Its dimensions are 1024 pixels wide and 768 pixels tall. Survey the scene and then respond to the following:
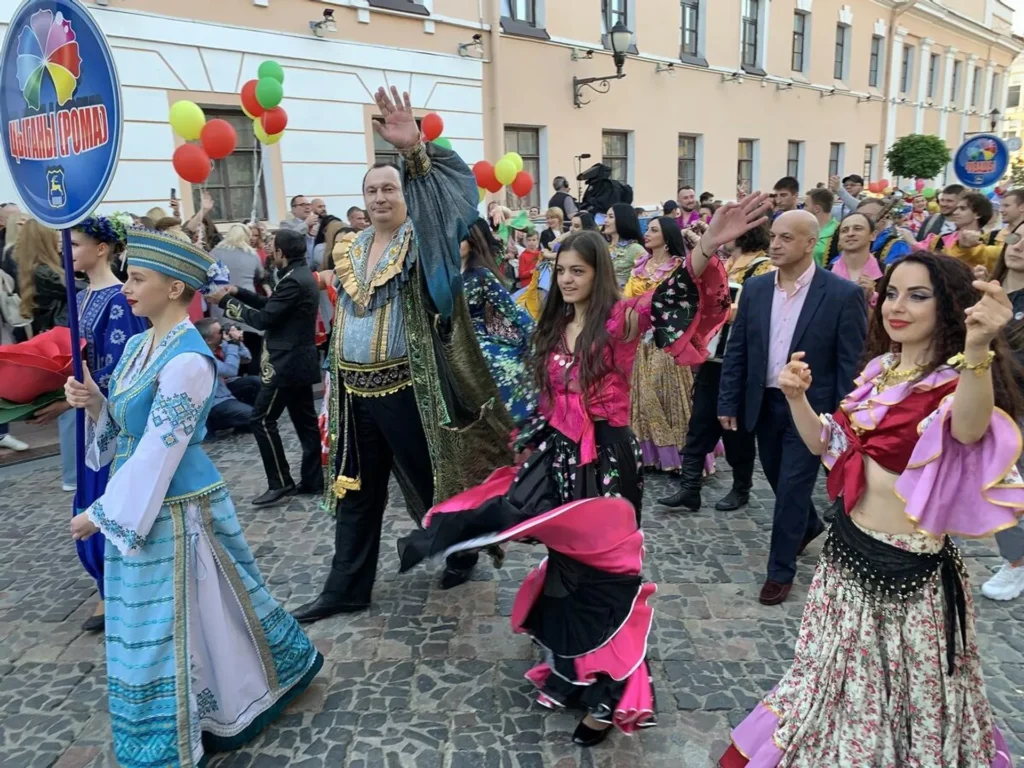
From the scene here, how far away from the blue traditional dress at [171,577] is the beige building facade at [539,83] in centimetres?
693

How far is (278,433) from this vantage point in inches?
205

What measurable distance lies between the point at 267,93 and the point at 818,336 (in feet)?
21.7

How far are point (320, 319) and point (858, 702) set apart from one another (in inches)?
246

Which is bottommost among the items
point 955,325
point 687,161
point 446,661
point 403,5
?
point 446,661

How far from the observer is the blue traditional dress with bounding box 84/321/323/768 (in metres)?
2.40

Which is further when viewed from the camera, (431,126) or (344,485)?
(431,126)

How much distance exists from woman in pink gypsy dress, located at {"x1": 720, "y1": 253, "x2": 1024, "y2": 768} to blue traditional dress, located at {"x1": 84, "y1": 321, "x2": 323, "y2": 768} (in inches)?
72.7

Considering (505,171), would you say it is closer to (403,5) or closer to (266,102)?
(403,5)

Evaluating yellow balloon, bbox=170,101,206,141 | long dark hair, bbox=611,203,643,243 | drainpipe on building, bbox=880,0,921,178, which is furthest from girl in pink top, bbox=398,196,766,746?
drainpipe on building, bbox=880,0,921,178

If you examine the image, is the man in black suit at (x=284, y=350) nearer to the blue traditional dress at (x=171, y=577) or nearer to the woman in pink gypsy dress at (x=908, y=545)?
the blue traditional dress at (x=171, y=577)

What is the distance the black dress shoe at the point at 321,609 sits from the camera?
3.49m

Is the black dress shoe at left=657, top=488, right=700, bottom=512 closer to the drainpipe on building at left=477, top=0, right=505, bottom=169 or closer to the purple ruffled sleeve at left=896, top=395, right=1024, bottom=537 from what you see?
the purple ruffled sleeve at left=896, top=395, right=1024, bottom=537

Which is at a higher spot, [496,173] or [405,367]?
[496,173]

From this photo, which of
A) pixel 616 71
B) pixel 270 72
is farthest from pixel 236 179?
pixel 616 71
